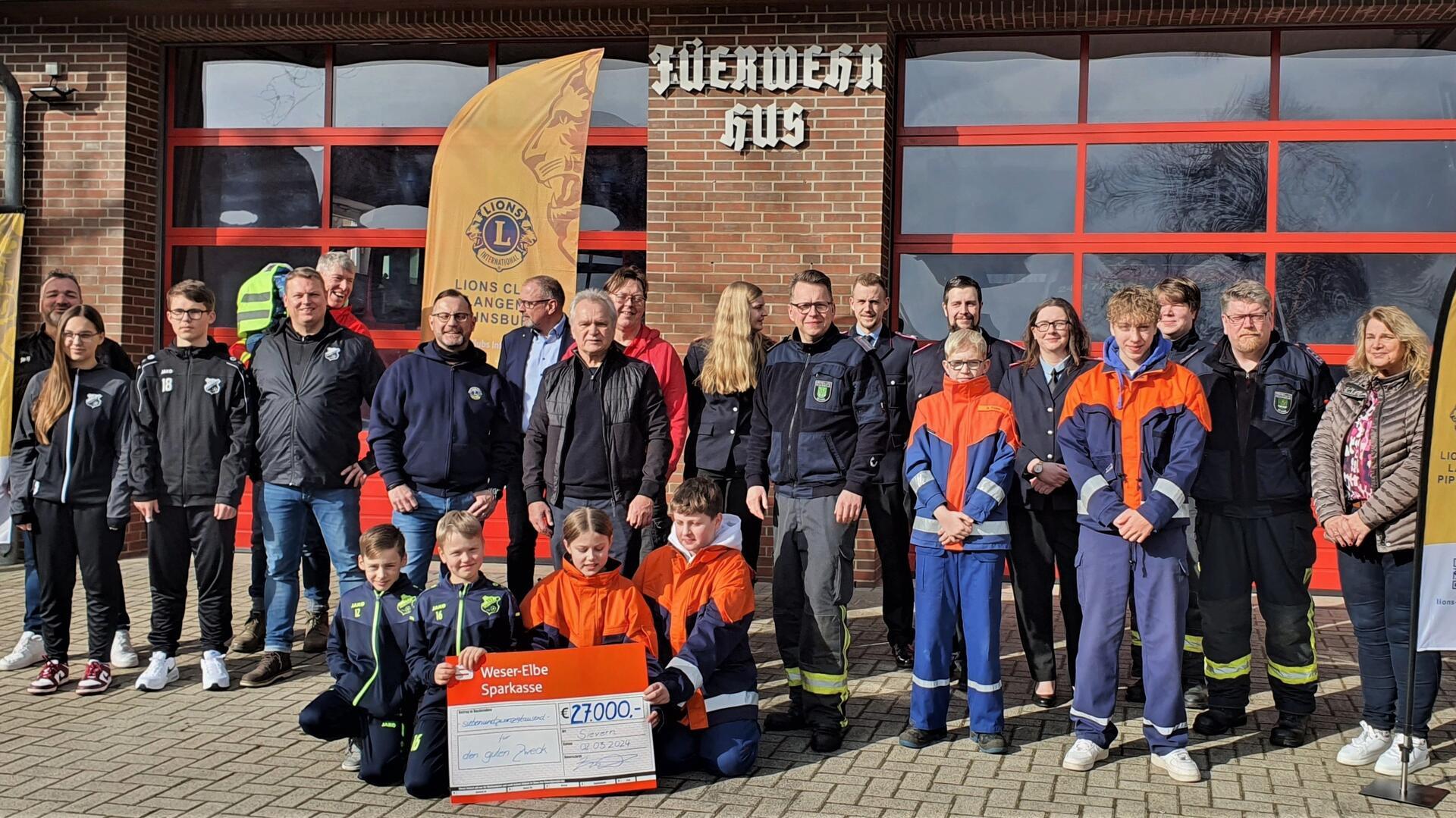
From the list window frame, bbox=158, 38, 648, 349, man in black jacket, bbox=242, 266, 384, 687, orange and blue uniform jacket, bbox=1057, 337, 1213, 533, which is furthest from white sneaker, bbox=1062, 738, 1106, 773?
window frame, bbox=158, 38, 648, 349

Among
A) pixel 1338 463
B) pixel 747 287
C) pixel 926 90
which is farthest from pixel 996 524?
pixel 926 90

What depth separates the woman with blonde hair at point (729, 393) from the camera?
19.8 feet

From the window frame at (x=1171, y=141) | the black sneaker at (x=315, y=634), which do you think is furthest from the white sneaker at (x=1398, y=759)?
the black sneaker at (x=315, y=634)

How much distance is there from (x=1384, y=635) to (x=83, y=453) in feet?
19.0

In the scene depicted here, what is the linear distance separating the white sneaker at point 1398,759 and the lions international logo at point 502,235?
5472 millimetres

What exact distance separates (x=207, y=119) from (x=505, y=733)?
729 cm

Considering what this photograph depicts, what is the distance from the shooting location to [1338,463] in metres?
5.02

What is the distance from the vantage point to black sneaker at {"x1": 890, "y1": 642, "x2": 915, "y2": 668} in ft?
21.3

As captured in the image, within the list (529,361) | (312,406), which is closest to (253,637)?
(312,406)

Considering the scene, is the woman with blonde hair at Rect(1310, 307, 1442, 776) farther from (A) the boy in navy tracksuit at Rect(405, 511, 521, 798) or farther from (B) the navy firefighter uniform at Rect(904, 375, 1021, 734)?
(A) the boy in navy tracksuit at Rect(405, 511, 521, 798)

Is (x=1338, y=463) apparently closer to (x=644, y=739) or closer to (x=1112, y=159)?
(x=644, y=739)

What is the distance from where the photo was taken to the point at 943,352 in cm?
617

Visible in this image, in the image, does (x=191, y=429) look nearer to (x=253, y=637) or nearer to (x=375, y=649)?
(x=253, y=637)

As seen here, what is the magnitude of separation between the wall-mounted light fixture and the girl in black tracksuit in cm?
422
